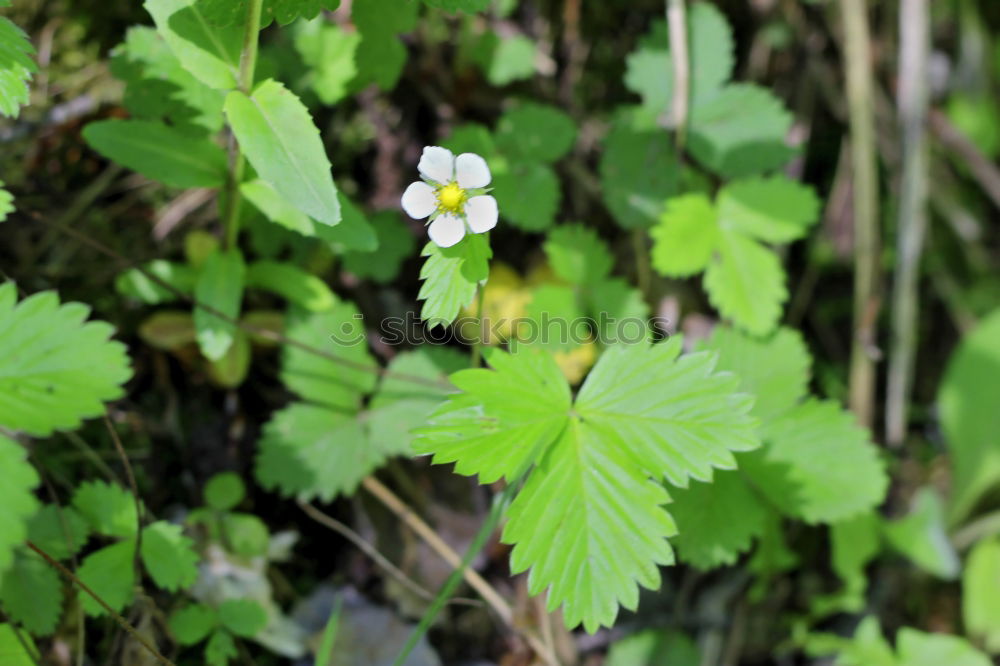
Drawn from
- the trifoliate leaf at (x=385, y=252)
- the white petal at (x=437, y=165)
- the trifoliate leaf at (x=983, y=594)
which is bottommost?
the trifoliate leaf at (x=983, y=594)

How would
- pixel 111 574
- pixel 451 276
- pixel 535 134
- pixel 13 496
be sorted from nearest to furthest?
1. pixel 13 496
2. pixel 451 276
3. pixel 111 574
4. pixel 535 134

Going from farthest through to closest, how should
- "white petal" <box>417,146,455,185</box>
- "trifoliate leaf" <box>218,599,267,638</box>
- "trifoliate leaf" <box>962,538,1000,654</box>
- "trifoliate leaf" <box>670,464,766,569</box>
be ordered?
"trifoliate leaf" <box>962,538,1000,654</box> < "trifoliate leaf" <box>670,464,766,569</box> < "trifoliate leaf" <box>218,599,267,638</box> < "white petal" <box>417,146,455,185</box>

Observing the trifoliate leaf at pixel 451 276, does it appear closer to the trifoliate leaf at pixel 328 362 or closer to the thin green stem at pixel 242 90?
the thin green stem at pixel 242 90

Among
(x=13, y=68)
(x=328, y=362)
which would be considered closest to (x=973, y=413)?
(x=328, y=362)

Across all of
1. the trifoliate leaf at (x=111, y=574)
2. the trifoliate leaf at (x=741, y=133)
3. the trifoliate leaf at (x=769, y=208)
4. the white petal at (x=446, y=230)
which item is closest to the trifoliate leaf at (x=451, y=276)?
the white petal at (x=446, y=230)

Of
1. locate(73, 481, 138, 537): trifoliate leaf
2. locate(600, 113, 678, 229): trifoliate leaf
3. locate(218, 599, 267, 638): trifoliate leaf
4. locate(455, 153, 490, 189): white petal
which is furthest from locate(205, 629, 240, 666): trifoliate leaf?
locate(600, 113, 678, 229): trifoliate leaf

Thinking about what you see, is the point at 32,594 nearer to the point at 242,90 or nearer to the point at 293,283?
the point at 293,283

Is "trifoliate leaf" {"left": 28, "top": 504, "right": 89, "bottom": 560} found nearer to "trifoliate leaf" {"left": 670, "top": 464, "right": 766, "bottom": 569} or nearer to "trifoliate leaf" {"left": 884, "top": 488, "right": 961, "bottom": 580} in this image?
"trifoliate leaf" {"left": 670, "top": 464, "right": 766, "bottom": 569}
